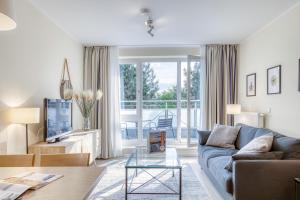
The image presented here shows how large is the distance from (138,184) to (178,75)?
299 cm

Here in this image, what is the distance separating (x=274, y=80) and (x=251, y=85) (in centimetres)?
95

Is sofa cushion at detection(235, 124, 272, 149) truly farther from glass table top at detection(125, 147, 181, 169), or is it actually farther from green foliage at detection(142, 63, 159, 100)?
green foliage at detection(142, 63, 159, 100)

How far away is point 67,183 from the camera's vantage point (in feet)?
4.70

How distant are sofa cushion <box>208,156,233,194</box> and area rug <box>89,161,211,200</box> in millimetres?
388

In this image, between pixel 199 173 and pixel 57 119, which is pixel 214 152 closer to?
pixel 199 173

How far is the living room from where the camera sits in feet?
8.11

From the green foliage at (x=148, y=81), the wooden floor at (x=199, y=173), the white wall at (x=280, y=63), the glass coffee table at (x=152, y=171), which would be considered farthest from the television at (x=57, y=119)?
the white wall at (x=280, y=63)

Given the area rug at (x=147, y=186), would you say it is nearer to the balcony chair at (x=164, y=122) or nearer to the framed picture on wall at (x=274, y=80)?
the balcony chair at (x=164, y=122)

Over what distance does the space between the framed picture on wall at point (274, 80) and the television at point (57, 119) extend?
11.2 feet

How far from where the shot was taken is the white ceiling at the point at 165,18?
3328 mm

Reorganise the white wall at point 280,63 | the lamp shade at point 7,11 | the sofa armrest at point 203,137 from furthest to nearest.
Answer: the sofa armrest at point 203,137, the white wall at point 280,63, the lamp shade at point 7,11

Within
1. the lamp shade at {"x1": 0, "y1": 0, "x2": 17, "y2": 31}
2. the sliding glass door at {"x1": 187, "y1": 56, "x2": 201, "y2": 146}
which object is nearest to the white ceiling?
the sliding glass door at {"x1": 187, "y1": 56, "x2": 201, "y2": 146}

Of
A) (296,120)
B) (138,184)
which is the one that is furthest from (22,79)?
(296,120)

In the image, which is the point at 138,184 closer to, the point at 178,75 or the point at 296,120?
the point at 296,120
